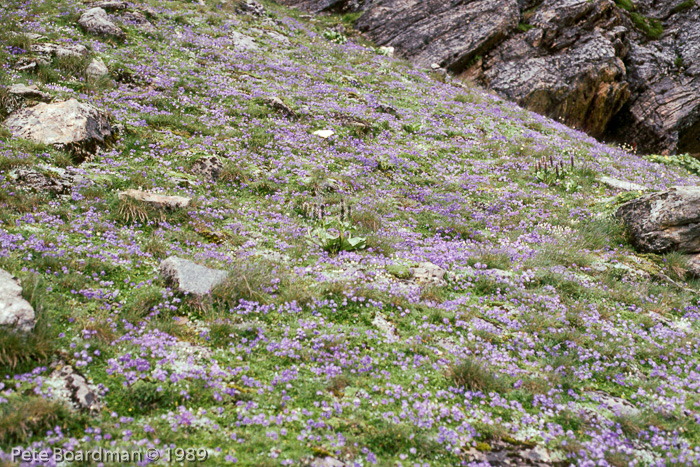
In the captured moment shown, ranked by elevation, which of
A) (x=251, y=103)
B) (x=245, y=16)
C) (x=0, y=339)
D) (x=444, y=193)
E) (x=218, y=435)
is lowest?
(x=218, y=435)

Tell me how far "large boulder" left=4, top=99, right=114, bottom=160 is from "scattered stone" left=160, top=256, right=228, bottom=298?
4.53 m

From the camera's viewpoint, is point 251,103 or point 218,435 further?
point 251,103

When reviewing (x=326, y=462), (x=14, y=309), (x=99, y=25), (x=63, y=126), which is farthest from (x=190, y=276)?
(x=99, y=25)

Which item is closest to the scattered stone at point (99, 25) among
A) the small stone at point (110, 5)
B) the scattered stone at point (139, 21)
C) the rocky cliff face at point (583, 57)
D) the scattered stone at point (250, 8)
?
the scattered stone at point (139, 21)

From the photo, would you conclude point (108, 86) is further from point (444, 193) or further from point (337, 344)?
point (337, 344)

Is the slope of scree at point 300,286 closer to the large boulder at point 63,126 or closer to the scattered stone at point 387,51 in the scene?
the large boulder at point 63,126

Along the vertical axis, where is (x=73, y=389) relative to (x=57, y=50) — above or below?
below

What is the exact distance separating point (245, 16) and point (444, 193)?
18.2 m

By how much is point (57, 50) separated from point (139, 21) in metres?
6.10

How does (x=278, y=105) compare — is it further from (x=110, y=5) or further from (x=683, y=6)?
(x=683, y=6)

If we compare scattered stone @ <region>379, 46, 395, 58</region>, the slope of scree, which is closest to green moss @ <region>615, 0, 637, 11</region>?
scattered stone @ <region>379, 46, 395, 58</region>

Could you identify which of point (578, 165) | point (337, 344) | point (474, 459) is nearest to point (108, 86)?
point (337, 344)

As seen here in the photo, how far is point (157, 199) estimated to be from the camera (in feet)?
25.8

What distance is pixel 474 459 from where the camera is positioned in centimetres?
413
